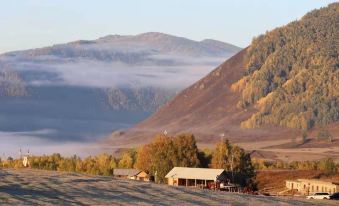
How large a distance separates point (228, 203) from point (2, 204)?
24.1 meters


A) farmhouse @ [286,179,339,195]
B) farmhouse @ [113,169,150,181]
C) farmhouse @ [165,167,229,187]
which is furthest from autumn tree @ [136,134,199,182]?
farmhouse @ [286,179,339,195]

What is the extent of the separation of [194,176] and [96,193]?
2351 inches

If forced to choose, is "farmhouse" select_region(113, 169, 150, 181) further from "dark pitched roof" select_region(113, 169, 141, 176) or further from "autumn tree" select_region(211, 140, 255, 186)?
"autumn tree" select_region(211, 140, 255, 186)

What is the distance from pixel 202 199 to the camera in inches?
3900

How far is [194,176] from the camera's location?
6083 inches

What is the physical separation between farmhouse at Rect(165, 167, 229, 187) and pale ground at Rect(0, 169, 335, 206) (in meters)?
40.4

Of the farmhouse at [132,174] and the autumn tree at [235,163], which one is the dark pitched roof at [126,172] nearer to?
the farmhouse at [132,174]

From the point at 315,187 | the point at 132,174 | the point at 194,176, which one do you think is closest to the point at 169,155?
the point at 132,174

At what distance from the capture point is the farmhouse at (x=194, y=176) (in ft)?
500

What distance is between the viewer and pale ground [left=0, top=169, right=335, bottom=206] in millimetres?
89000

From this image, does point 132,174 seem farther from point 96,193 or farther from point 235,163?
point 96,193

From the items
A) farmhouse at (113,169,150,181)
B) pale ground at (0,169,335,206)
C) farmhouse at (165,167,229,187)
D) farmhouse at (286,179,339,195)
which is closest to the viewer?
pale ground at (0,169,335,206)

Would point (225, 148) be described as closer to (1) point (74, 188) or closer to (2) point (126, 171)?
(2) point (126, 171)

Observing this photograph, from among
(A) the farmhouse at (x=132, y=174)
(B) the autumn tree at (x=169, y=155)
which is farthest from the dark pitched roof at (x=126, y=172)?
(B) the autumn tree at (x=169, y=155)
